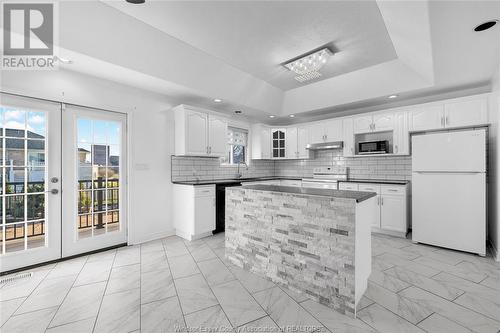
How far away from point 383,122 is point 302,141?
5.82 ft


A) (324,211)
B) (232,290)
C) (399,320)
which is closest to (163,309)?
(232,290)

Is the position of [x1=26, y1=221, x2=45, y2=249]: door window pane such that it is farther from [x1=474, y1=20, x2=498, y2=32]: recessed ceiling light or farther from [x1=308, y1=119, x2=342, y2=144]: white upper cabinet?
[x1=474, y1=20, x2=498, y2=32]: recessed ceiling light

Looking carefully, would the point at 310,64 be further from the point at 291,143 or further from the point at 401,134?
the point at 291,143

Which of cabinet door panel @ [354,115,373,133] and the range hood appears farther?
the range hood

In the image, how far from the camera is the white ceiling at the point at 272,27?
2361mm

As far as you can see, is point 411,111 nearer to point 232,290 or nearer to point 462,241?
point 462,241

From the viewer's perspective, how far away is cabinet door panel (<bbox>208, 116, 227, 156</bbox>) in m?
4.40

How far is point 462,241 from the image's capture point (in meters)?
3.20

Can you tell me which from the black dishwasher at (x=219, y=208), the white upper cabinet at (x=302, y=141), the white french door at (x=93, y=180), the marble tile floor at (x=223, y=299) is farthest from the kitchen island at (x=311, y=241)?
the white upper cabinet at (x=302, y=141)

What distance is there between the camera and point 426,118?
3.93 meters

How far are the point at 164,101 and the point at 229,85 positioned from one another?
3.98ft

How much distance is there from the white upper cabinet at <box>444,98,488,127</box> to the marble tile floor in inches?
80.4

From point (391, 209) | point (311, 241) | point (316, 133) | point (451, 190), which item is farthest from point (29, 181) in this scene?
point (451, 190)

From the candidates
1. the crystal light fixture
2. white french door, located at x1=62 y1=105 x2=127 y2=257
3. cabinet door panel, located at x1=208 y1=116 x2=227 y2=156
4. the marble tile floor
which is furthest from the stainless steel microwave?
white french door, located at x1=62 y1=105 x2=127 y2=257
